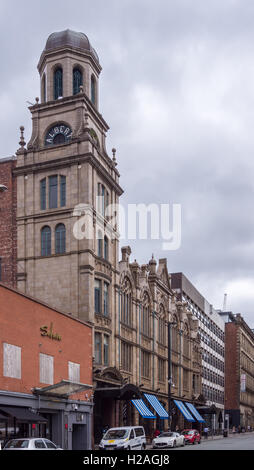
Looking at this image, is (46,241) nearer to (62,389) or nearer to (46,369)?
(46,369)

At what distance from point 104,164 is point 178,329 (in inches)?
1207

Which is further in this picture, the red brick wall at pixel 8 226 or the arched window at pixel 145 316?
the arched window at pixel 145 316

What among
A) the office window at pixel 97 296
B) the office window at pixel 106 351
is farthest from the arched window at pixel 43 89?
the office window at pixel 106 351

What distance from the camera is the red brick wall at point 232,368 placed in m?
115

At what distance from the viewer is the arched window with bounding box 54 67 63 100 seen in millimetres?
50969

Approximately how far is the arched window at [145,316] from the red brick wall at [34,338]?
16794mm

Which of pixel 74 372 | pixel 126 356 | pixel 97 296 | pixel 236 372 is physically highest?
pixel 97 296

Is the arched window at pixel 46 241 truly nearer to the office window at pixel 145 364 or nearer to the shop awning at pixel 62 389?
the shop awning at pixel 62 389

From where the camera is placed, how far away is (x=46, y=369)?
119 ft

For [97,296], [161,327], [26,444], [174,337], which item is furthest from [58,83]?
[174,337]

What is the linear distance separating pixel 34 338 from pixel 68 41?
88.1 ft

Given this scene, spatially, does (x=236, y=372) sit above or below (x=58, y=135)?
below
